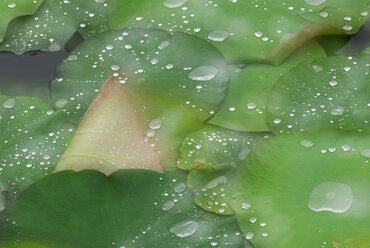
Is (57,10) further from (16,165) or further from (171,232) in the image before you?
(171,232)

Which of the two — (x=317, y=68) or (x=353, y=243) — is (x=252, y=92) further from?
(x=353, y=243)

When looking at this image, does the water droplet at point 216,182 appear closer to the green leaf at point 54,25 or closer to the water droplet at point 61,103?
the water droplet at point 61,103

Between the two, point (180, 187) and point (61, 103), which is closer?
point (180, 187)

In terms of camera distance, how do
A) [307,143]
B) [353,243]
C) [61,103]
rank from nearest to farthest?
1. [353,243]
2. [307,143]
3. [61,103]

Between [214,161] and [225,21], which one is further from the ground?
[225,21]

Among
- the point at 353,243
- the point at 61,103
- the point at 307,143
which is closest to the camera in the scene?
the point at 353,243

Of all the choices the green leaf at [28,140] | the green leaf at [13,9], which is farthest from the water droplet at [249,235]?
the green leaf at [13,9]

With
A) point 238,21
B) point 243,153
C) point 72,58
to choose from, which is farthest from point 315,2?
point 72,58

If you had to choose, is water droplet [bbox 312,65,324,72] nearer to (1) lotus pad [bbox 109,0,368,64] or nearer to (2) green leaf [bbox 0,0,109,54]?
(1) lotus pad [bbox 109,0,368,64]
